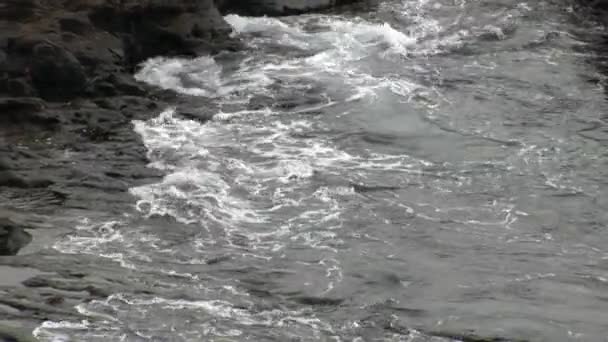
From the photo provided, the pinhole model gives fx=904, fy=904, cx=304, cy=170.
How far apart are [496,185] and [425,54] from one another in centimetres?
644

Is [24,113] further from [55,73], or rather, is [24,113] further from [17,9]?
[17,9]

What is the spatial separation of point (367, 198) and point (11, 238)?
182 inches

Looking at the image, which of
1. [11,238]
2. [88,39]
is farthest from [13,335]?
[88,39]

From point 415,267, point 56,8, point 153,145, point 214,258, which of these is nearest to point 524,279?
point 415,267

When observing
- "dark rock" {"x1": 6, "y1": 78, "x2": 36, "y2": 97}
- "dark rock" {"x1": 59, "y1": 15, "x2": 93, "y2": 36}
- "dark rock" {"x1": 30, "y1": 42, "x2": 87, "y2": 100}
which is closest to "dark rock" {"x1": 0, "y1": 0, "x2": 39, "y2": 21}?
"dark rock" {"x1": 59, "y1": 15, "x2": 93, "y2": 36}

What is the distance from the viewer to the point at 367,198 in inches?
474

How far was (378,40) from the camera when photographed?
1920 centimetres

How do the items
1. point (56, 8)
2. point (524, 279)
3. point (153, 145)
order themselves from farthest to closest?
point (56, 8), point (153, 145), point (524, 279)

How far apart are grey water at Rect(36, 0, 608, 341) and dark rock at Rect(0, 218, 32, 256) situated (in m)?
0.39

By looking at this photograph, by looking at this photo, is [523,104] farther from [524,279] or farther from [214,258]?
[214,258]

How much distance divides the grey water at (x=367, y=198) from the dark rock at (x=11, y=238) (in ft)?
1.29

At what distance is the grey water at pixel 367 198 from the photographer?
8.88 m

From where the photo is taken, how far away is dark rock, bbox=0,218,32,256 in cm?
963

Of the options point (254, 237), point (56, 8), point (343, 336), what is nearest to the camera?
point (343, 336)
